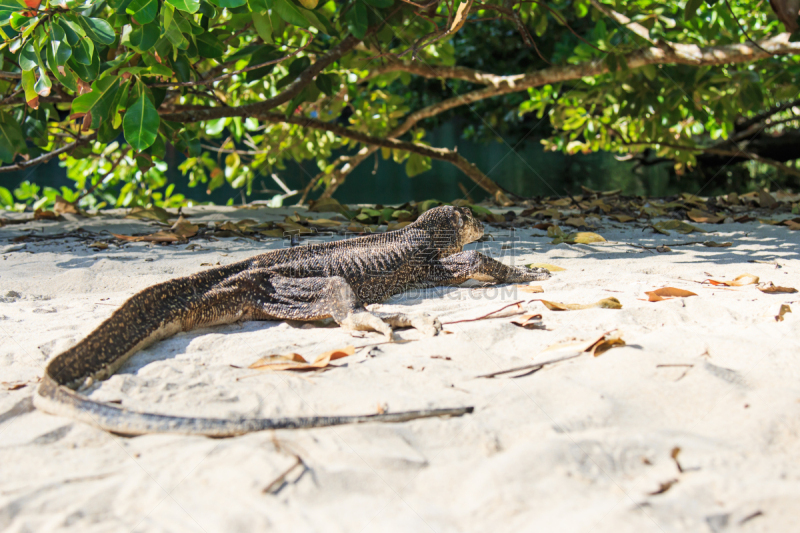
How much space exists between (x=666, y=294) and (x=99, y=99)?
11.7 ft

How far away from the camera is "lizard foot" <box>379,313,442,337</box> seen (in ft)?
8.33

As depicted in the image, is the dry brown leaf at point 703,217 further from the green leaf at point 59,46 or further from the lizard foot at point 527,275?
the green leaf at point 59,46

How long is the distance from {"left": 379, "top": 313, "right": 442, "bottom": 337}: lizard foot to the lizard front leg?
1.09 m

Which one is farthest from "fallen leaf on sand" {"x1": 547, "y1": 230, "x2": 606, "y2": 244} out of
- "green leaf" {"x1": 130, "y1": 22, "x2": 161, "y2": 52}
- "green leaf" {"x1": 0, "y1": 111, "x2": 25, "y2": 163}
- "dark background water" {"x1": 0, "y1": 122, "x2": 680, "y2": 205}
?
"dark background water" {"x1": 0, "y1": 122, "x2": 680, "y2": 205}

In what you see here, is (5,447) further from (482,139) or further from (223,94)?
(482,139)

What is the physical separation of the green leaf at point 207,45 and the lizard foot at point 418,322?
2.53 m

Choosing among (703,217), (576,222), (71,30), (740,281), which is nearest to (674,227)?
(703,217)

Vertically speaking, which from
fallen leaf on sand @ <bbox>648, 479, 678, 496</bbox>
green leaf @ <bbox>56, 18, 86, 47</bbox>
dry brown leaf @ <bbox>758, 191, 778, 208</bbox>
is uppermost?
green leaf @ <bbox>56, 18, 86, 47</bbox>

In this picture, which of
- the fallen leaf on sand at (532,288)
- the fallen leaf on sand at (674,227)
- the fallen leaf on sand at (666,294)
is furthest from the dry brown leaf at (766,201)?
the fallen leaf on sand at (532,288)

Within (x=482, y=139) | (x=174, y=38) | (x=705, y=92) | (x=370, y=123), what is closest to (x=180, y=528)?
(x=174, y=38)

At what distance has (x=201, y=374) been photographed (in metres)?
2.09

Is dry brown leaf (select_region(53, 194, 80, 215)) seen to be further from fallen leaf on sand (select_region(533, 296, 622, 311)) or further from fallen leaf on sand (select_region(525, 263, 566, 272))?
fallen leaf on sand (select_region(533, 296, 622, 311))

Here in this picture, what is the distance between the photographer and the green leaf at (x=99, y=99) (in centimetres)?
309

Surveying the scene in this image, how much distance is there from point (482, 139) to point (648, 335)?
46.6 ft
